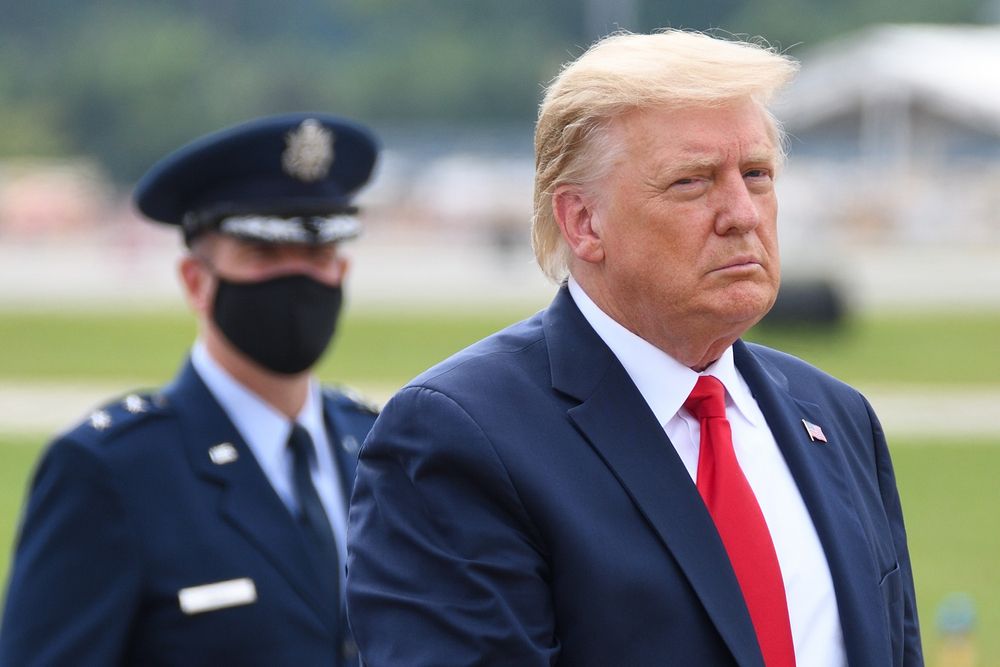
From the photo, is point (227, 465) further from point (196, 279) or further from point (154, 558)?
point (196, 279)

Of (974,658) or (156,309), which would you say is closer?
(974,658)

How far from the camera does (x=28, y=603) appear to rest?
3215mm

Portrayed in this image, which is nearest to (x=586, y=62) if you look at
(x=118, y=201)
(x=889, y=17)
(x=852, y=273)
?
(x=852, y=273)

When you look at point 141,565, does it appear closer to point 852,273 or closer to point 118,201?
point 852,273

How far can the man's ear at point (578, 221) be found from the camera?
2.41 metres

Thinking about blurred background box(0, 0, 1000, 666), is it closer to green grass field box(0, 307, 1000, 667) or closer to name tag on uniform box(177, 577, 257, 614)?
green grass field box(0, 307, 1000, 667)

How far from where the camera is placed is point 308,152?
409cm

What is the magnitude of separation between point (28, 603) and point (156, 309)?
2594 centimetres

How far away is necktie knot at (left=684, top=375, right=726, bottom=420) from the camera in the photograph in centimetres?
241

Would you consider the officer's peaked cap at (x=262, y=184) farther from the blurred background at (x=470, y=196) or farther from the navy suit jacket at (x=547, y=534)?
the navy suit jacket at (x=547, y=534)

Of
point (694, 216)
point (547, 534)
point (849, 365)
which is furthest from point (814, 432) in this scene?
point (849, 365)

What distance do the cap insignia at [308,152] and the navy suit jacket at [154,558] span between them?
0.77 m

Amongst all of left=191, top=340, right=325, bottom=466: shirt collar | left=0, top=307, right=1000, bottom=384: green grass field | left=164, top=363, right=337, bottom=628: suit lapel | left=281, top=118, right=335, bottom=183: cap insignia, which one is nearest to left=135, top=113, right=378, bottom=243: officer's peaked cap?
left=281, top=118, right=335, bottom=183: cap insignia

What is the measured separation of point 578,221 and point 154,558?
1.30 metres
